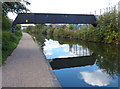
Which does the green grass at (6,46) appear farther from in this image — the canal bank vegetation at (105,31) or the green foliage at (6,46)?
the canal bank vegetation at (105,31)

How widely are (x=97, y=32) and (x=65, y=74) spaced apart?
62.9 feet

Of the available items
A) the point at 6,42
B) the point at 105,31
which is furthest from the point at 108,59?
the point at 105,31

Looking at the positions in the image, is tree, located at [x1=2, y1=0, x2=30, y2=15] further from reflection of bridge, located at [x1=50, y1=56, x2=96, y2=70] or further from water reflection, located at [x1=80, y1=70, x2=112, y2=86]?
water reflection, located at [x1=80, y1=70, x2=112, y2=86]

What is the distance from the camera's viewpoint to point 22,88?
14.9ft

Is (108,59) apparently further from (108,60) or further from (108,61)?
(108,61)

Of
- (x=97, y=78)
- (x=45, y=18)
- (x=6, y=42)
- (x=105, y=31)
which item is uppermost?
(x=45, y=18)

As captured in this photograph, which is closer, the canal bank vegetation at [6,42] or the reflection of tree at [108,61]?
the reflection of tree at [108,61]

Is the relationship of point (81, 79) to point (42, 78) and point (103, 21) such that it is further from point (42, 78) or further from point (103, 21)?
point (103, 21)

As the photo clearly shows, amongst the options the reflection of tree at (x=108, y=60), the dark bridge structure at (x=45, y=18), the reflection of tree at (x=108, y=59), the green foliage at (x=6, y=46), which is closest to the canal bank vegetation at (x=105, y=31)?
the dark bridge structure at (x=45, y=18)

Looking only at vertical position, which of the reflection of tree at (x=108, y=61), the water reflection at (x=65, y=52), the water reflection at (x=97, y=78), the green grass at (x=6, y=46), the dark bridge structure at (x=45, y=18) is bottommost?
the water reflection at (x=65, y=52)

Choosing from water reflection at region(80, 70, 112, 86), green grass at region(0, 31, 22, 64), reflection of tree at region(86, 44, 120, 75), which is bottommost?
reflection of tree at region(86, 44, 120, 75)

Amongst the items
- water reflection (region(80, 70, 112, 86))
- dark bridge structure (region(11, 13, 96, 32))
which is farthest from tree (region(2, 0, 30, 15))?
dark bridge structure (region(11, 13, 96, 32))

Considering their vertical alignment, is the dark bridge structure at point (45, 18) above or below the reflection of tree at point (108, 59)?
above

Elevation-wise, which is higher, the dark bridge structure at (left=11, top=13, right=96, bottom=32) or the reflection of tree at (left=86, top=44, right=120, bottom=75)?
the dark bridge structure at (left=11, top=13, right=96, bottom=32)
